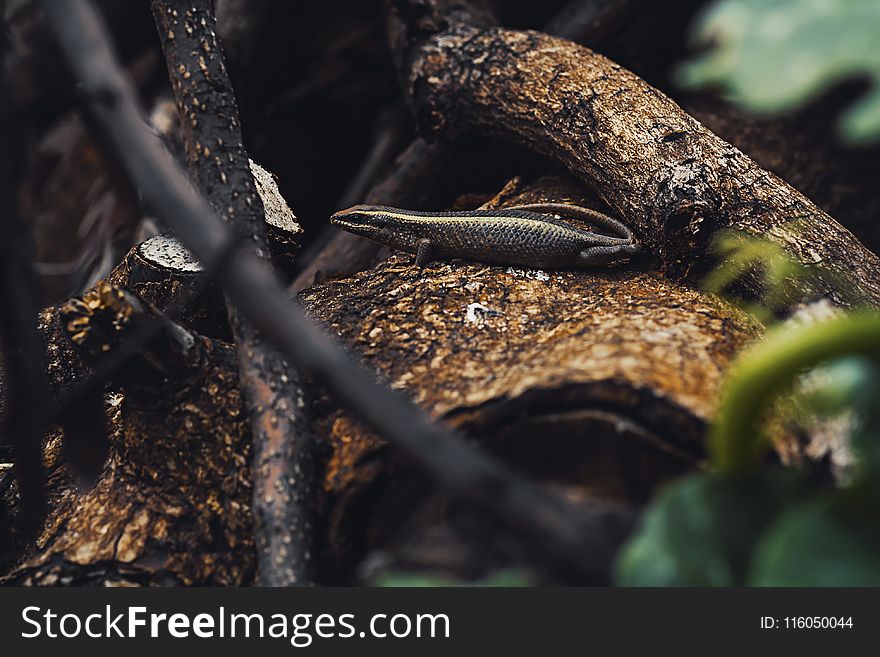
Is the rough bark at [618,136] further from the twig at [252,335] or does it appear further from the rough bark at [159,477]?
the rough bark at [159,477]

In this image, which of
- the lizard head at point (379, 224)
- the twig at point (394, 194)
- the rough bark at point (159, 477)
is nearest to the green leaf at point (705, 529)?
the rough bark at point (159, 477)

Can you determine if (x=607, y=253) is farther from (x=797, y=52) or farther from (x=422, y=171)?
(x=797, y=52)

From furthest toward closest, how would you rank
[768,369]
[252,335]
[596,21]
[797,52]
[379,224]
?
[596,21] < [379,224] < [252,335] < [768,369] < [797,52]

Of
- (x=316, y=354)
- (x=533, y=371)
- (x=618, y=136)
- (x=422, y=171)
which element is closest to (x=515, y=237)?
(x=618, y=136)

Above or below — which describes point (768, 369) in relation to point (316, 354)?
below

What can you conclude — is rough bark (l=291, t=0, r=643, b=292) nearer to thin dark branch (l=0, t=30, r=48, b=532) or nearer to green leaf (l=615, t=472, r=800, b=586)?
thin dark branch (l=0, t=30, r=48, b=532)

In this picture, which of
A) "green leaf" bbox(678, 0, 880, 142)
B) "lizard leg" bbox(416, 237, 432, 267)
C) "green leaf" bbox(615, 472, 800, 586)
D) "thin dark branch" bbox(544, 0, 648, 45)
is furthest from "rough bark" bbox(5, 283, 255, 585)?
"thin dark branch" bbox(544, 0, 648, 45)
